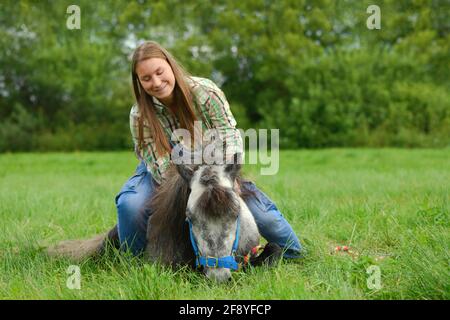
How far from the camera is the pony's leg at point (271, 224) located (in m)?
4.04

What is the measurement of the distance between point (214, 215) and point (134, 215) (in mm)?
1034

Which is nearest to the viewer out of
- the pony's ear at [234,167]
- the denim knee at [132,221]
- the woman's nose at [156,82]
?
the pony's ear at [234,167]

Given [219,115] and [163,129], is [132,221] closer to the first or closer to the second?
[163,129]

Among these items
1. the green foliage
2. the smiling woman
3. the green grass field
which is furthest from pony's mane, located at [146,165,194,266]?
the green foliage

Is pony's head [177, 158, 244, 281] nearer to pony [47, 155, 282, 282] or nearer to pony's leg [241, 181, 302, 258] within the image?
pony [47, 155, 282, 282]

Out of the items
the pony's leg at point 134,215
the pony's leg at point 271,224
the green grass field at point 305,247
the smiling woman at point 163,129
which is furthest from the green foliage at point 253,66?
the pony's leg at point 134,215

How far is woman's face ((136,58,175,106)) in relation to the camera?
384cm

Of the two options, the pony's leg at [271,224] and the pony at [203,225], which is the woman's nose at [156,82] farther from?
the pony's leg at [271,224]

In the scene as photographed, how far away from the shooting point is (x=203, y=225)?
316 cm

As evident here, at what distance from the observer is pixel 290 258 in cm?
416

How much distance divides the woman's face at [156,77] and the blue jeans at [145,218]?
2.43ft

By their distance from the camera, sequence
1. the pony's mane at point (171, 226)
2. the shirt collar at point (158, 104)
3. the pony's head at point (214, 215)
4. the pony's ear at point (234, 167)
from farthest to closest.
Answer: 1. the shirt collar at point (158, 104)
2. the pony's mane at point (171, 226)
3. the pony's ear at point (234, 167)
4. the pony's head at point (214, 215)

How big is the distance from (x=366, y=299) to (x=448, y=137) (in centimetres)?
1787

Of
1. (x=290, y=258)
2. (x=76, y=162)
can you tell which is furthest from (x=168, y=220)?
(x=76, y=162)
